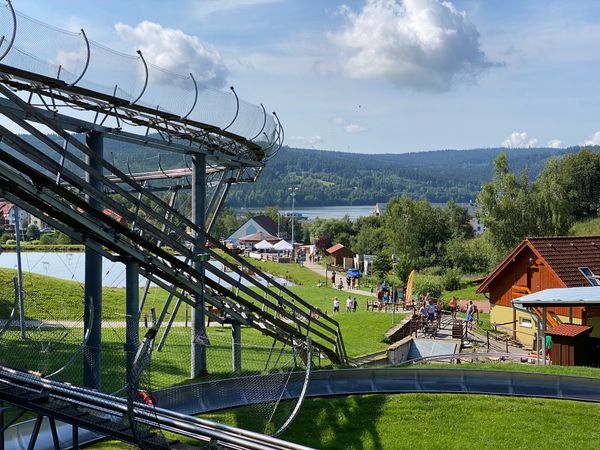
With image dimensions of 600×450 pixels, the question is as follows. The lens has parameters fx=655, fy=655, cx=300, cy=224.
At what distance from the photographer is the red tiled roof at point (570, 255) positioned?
29.3 meters

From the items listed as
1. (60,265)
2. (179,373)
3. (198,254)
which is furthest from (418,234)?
(198,254)

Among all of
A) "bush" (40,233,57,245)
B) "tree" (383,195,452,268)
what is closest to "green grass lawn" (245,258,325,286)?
"tree" (383,195,452,268)

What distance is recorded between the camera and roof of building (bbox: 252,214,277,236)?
5226 inches

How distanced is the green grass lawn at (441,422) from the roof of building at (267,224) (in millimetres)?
116698

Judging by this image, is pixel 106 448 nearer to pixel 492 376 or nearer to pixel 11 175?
pixel 11 175

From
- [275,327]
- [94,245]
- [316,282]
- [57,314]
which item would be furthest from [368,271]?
[94,245]

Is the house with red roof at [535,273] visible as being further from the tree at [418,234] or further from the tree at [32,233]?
the tree at [418,234]

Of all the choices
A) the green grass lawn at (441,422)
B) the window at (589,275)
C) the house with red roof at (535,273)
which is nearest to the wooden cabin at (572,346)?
the green grass lawn at (441,422)

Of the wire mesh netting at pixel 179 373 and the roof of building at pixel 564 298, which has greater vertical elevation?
the roof of building at pixel 564 298

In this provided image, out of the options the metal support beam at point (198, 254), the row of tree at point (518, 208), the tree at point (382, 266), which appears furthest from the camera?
the tree at point (382, 266)

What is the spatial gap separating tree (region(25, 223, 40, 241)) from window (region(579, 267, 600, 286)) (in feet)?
103

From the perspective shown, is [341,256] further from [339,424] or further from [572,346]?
[339,424]

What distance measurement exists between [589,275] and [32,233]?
3393 cm

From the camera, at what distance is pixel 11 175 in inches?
417
